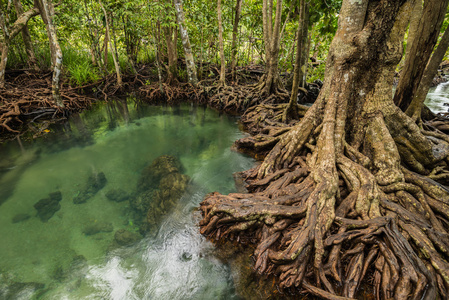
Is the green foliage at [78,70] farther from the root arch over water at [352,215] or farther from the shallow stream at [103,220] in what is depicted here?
the root arch over water at [352,215]

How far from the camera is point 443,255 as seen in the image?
232 centimetres

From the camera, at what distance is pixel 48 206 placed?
4066 millimetres

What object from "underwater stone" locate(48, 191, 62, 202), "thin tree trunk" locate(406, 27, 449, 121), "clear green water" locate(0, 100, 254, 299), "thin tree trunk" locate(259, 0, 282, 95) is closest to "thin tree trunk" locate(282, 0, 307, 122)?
"thin tree trunk" locate(259, 0, 282, 95)

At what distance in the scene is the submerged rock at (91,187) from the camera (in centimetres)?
427

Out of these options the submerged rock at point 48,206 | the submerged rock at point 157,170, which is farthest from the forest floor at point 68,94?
the submerged rock at point 157,170

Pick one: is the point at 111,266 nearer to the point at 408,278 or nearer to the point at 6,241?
the point at 6,241

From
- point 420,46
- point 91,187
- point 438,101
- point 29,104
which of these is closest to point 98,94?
point 29,104

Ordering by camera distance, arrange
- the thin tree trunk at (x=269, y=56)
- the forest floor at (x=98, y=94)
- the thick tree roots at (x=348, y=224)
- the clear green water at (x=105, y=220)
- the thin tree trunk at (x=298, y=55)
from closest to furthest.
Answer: the thick tree roots at (x=348, y=224), the clear green water at (x=105, y=220), the thin tree trunk at (x=298, y=55), the thin tree trunk at (x=269, y=56), the forest floor at (x=98, y=94)

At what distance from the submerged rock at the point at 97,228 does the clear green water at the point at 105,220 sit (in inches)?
3.3

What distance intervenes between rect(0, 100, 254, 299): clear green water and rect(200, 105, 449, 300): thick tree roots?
24.2 inches

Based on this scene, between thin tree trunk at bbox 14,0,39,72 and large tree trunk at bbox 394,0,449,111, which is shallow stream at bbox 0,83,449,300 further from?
thin tree trunk at bbox 14,0,39,72

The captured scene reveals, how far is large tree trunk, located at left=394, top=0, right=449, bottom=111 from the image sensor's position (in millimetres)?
4242

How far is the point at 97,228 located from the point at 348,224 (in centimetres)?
382

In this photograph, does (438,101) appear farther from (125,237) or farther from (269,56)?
(125,237)
